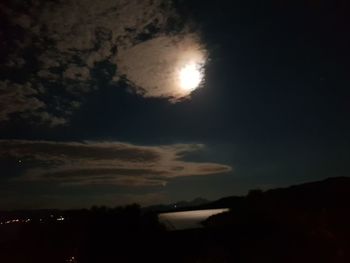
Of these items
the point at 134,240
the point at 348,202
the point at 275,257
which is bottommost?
the point at 275,257

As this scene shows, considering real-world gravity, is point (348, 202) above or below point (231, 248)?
above

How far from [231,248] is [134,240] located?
11.9 meters

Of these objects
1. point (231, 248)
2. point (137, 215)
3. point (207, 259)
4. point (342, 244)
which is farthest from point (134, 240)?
point (137, 215)

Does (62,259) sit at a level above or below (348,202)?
below

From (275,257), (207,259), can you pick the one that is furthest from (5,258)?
(275,257)

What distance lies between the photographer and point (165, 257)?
43.3 meters

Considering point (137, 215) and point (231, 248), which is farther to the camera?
point (137, 215)

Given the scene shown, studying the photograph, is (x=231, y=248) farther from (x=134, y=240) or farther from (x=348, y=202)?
(x=348, y=202)

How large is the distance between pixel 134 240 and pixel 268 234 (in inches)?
634

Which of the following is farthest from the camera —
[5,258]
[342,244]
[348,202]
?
[348,202]

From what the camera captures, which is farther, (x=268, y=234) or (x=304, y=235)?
(x=268, y=234)

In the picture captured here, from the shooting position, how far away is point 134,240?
167 feet

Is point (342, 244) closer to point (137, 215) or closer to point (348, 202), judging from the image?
point (348, 202)

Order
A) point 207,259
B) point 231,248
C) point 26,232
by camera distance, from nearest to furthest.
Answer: point 207,259 < point 231,248 < point 26,232
